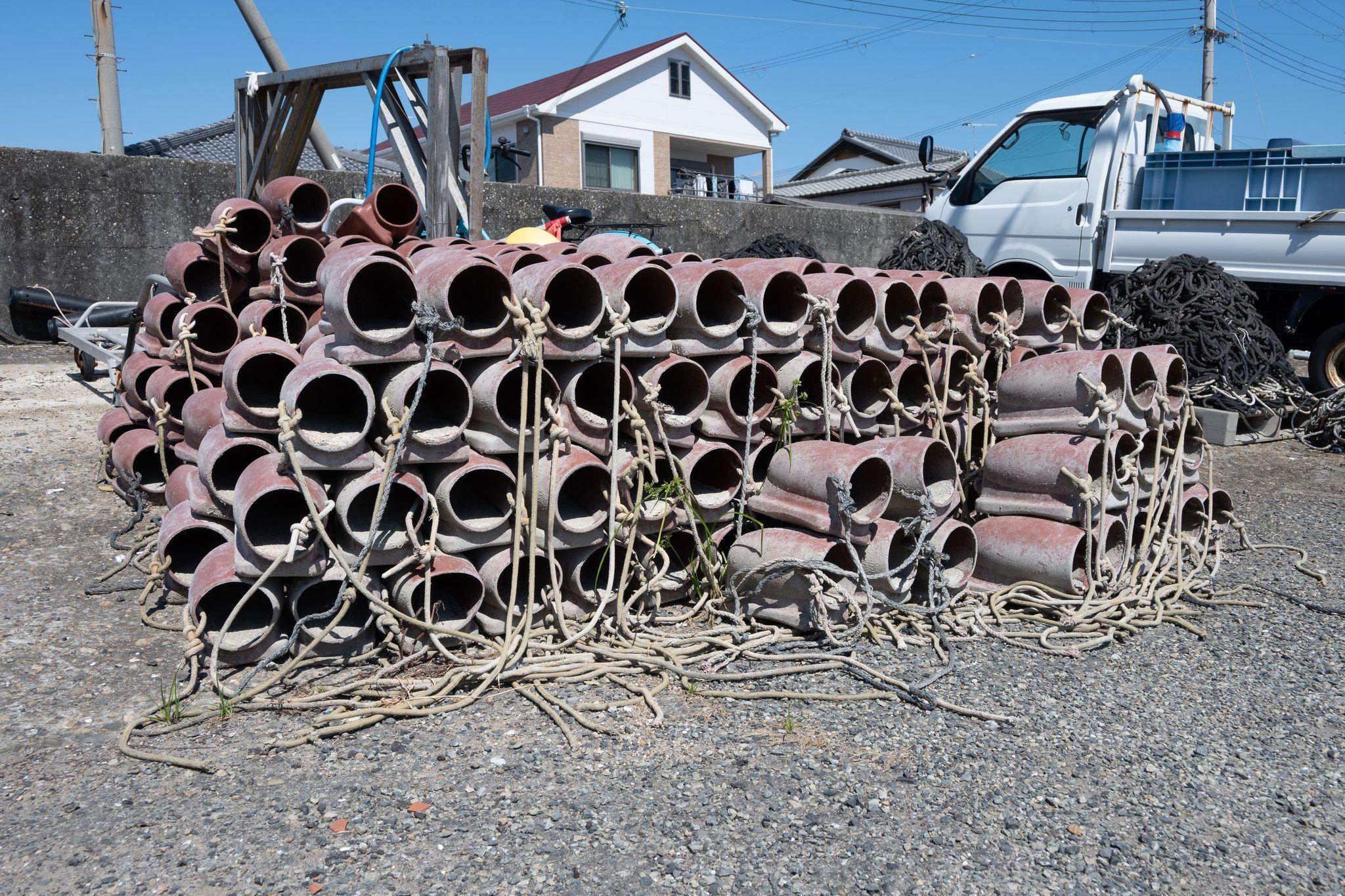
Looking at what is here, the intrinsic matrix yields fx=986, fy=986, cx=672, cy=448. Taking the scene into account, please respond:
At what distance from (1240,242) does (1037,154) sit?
205 centimetres

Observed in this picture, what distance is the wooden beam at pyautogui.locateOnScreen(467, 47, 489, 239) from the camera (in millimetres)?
5879

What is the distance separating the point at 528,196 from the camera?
9.94 metres

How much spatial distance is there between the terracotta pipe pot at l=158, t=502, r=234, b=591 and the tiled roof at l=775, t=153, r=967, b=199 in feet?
93.9

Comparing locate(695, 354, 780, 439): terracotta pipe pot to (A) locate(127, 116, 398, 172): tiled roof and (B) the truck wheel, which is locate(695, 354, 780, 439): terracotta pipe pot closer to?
(B) the truck wheel

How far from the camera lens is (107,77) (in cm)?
1218

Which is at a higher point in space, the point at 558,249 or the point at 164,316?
the point at 558,249

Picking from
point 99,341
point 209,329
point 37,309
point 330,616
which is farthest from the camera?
point 37,309

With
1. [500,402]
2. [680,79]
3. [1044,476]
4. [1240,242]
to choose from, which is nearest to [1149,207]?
[1240,242]

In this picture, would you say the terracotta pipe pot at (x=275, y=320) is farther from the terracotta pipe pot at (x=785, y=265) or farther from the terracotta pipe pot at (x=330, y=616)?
the terracotta pipe pot at (x=785, y=265)

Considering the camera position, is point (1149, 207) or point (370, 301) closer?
point (370, 301)

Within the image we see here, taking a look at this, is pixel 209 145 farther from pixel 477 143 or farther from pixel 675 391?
pixel 675 391

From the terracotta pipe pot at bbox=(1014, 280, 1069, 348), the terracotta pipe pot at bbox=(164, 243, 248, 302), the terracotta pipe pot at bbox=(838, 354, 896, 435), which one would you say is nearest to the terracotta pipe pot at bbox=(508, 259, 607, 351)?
the terracotta pipe pot at bbox=(838, 354, 896, 435)

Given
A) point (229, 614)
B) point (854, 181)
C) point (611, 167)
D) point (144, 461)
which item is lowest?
point (229, 614)

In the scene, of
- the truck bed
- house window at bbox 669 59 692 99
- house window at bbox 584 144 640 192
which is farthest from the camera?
house window at bbox 669 59 692 99
